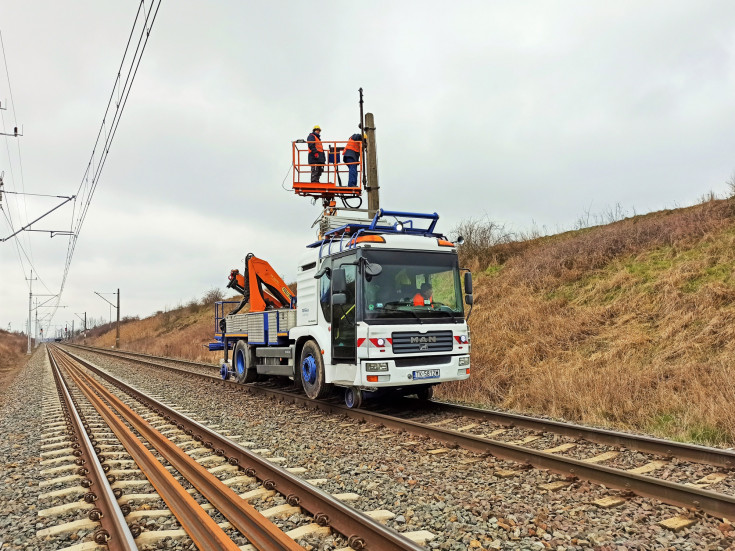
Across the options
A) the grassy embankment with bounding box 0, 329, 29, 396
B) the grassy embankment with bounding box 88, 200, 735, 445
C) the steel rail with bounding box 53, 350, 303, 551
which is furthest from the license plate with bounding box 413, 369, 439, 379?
the grassy embankment with bounding box 0, 329, 29, 396

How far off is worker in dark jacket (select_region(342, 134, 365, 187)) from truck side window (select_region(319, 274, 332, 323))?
664cm

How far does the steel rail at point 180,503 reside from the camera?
12.2 ft

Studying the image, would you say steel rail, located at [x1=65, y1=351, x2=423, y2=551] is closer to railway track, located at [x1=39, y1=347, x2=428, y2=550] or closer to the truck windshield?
railway track, located at [x1=39, y1=347, x2=428, y2=550]

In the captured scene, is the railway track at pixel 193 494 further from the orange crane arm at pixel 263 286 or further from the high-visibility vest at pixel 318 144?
the high-visibility vest at pixel 318 144

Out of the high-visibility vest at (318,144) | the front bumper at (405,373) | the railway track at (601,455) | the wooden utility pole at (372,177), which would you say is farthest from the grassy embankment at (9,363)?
the railway track at (601,455)

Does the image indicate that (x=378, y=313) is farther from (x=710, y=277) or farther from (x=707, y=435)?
(x=710, y=277)

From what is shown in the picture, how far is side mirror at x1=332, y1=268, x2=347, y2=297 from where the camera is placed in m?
8.75

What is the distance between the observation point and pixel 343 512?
13.0 ft

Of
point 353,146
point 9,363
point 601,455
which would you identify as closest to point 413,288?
point 601,455

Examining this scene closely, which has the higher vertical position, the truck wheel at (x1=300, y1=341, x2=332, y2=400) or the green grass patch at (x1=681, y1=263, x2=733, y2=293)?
the green grass patch at (x1=681, y1=263, x2=733, y2=293)

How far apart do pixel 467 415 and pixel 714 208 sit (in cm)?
1149

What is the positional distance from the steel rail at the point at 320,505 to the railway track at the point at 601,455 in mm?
2123

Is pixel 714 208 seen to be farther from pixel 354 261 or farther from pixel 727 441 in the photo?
pixel 354 261

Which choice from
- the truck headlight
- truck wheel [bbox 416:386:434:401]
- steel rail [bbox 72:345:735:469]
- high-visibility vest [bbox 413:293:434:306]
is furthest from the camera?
truck wheel [bbox 416:386:434:401]
